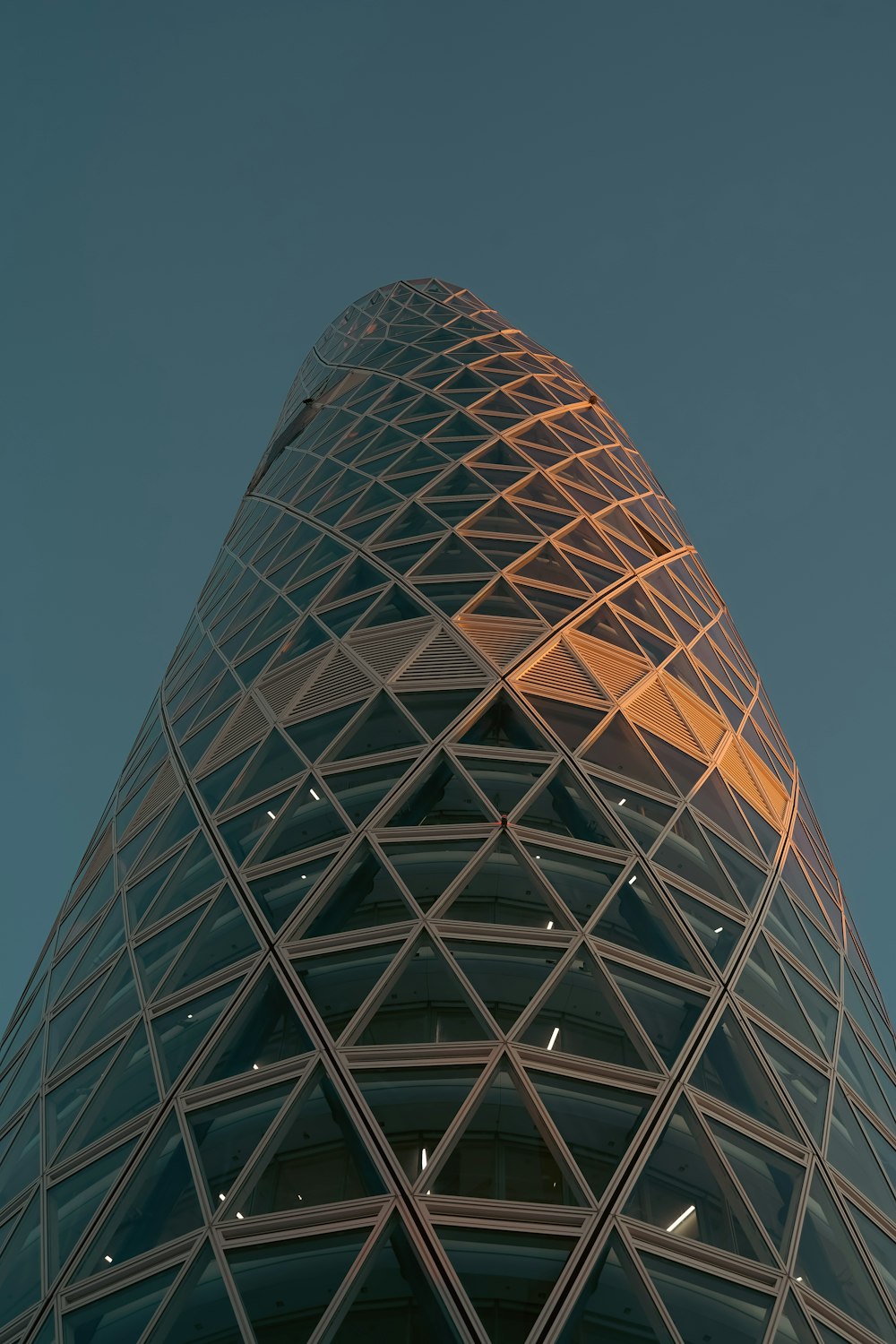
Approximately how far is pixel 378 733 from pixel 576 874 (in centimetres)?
573

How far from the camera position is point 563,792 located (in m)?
24.4

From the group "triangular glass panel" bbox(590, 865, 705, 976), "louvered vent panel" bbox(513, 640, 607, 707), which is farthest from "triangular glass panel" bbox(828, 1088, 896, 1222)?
"louvered vent panel" bbox(513, 640, 607, 707)

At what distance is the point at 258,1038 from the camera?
19.8 meters

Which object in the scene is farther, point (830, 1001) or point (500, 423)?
point (500, 423)

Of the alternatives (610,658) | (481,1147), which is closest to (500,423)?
(610,658)

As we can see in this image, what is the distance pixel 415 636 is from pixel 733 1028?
12130 millimetres

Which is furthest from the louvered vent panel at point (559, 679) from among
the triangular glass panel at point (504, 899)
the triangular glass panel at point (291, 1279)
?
the triangular glass panel at point (291, 1279)

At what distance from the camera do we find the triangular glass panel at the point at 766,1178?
17.6 meters

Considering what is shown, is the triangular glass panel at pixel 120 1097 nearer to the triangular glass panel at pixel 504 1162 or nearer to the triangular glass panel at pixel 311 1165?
the triangular glass panel at pixel 311 1165

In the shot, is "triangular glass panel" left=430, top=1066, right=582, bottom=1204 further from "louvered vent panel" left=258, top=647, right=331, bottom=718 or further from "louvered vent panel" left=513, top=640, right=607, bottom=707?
"louvered vent panel" left=258, top=647, right=331, bottom=718

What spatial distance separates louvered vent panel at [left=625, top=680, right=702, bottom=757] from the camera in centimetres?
2789

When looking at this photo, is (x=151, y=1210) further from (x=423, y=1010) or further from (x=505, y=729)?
(x=505, y=729)

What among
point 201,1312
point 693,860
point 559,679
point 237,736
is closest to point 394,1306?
point 201,1312

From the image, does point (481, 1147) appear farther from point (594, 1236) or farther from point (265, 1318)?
point (265, 1318)
